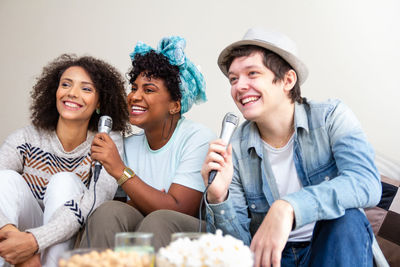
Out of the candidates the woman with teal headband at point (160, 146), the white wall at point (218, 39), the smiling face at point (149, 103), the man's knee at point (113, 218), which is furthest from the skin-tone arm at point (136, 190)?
the white wall at point (218, 39)

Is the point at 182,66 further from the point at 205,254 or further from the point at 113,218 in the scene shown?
the point at 205,254

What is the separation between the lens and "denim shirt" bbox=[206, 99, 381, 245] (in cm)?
118

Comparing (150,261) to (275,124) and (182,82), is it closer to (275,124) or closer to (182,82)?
(275,124)

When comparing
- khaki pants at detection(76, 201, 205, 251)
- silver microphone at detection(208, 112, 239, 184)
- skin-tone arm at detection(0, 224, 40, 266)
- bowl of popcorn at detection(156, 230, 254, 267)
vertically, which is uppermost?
silver microphone at detection(208, 112, 239, 184)

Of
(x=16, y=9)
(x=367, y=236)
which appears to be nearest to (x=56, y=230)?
(x=367, y=236)

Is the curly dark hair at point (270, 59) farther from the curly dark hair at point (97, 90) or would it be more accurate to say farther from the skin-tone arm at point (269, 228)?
the curly dark hair at point (97, 90)

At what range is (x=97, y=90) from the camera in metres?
1.91

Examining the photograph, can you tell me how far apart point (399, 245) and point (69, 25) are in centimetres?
229

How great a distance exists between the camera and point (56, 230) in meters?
1.40

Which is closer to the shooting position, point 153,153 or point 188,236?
A: point 188,236

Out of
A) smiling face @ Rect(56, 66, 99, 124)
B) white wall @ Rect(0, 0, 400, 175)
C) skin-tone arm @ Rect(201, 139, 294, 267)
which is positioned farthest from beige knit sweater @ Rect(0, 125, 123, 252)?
white wall @ Rect(0, 0, 400, 175)

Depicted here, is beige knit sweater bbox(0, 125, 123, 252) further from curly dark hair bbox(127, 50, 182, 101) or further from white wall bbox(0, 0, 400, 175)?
white wall bbox(0, 0, 400, 175)

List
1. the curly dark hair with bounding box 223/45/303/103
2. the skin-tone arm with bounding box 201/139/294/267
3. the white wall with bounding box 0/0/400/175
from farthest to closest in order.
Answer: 1. the white wall with bounding box 0/0/400/175
2. the curly dark hair with bounding box 223/45/303/103
3. the skin-tone arm with bounding box 201/139/294/267

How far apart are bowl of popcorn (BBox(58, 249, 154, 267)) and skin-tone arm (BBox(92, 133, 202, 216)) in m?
0.75
